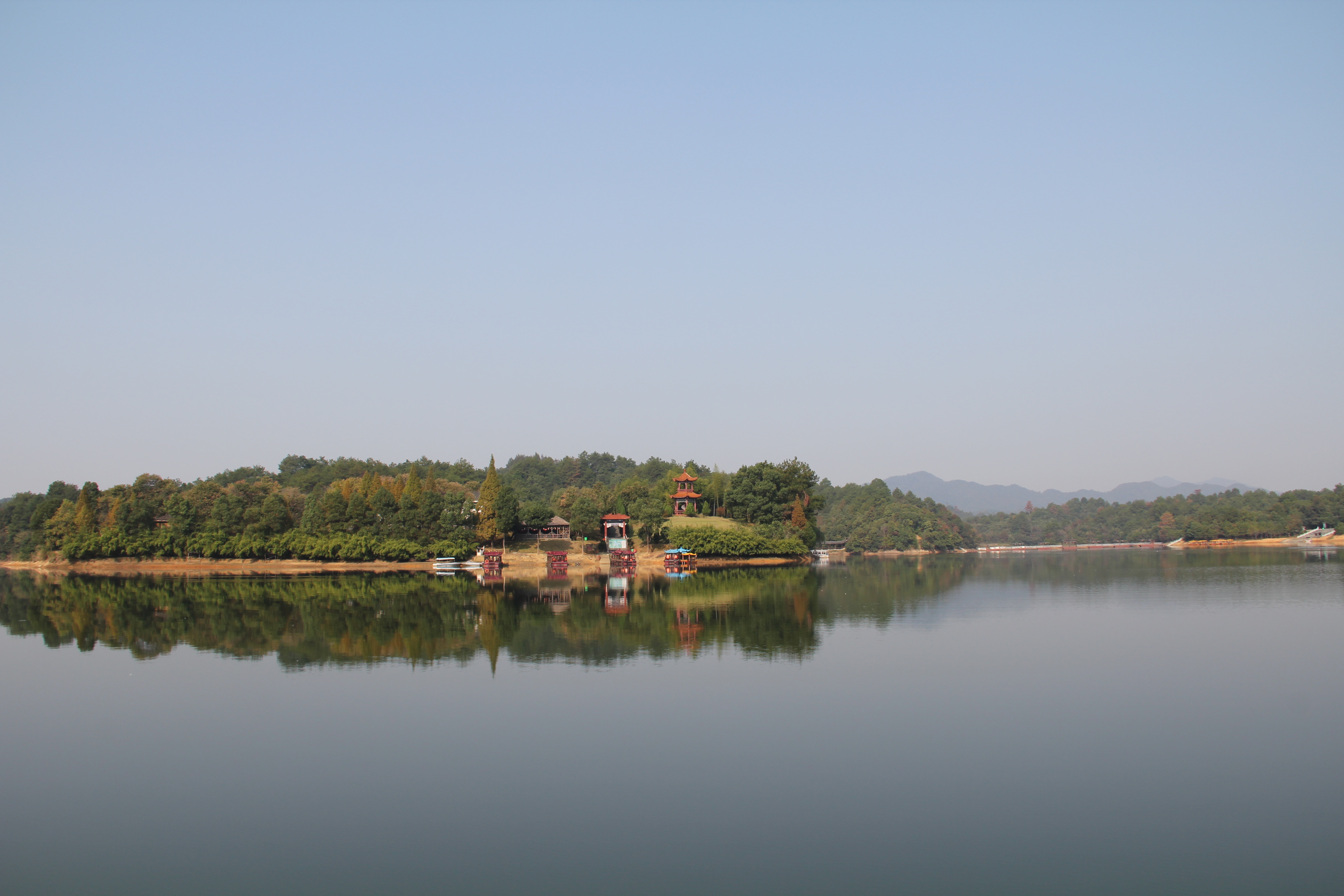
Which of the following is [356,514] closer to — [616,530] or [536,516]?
[536,516]

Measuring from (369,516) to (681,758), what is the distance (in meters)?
53.2

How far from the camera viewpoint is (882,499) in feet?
392

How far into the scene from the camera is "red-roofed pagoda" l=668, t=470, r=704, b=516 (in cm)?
7775

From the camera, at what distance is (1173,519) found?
408 ft

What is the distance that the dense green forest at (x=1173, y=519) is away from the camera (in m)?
107

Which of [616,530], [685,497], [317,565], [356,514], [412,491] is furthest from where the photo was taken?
[685,497]

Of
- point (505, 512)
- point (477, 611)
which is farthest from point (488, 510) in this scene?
point (477, 611)

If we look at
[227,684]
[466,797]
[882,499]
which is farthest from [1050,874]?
[882,499]

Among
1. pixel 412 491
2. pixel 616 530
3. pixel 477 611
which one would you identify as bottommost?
pixel 477 611

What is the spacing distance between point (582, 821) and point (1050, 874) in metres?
5.36

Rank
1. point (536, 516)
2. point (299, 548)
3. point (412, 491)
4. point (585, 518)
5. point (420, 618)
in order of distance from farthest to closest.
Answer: point (536, 516) < point (585, 518) < point (412, 491) < point (299, 548) < point (420, 618)

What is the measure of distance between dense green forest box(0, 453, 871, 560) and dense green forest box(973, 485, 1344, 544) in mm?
66566

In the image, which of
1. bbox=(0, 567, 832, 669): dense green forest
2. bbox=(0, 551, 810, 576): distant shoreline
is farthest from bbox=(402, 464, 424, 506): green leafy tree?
bbox=(0, 567, 832, 669): dense green forest

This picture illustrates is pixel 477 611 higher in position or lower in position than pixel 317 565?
lower
